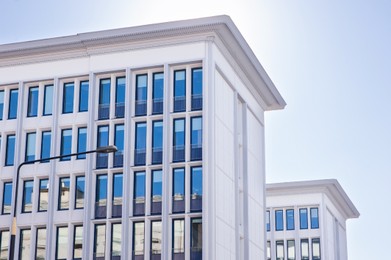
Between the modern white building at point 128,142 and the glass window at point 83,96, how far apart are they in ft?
0.31

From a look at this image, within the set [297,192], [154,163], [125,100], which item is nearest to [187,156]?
[154,163]

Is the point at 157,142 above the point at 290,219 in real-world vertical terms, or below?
below

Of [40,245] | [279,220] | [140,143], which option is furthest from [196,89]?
[279,220]

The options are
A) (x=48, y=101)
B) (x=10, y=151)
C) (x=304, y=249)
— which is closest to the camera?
(x=10, y=151)

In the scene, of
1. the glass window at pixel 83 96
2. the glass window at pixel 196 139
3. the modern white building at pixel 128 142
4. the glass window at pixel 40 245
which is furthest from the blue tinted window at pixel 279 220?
the glass window at pixel 40 245

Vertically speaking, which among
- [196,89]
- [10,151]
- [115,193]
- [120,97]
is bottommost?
[115,193]

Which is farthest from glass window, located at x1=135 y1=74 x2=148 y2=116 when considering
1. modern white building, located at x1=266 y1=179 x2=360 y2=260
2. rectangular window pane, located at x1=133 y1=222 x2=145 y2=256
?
modern white building, located at x1=266 y1=179 x2=360 y2=260

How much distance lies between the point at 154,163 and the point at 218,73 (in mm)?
7817

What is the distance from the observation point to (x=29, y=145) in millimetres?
64000

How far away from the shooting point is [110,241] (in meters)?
59.1

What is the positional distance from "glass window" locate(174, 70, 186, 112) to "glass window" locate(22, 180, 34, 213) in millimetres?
11707

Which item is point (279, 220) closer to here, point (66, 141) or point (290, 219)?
point (290, 219)

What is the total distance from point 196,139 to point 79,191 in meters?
8.95

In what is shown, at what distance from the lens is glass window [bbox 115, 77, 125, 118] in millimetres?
61938
